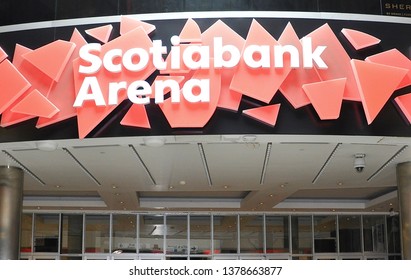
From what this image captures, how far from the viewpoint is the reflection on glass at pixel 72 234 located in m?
18.0

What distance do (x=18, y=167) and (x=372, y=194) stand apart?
1009cm

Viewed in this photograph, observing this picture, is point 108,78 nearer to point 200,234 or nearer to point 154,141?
point 154,141

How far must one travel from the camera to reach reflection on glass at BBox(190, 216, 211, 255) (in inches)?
711

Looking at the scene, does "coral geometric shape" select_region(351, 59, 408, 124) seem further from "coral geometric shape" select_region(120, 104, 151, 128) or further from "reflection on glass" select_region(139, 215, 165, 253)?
"reflection on glass" select_region(139, 215, 165, 253)

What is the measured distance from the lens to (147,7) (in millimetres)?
8656

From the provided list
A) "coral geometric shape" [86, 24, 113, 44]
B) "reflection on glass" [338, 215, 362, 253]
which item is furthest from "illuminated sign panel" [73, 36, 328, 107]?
"reflection on glass" [338, 215, 362, 253]

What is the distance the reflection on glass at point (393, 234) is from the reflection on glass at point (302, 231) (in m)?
2.69

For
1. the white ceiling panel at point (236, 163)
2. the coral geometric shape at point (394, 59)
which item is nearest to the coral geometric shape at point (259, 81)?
the white ceiling panel at point (236, 163)

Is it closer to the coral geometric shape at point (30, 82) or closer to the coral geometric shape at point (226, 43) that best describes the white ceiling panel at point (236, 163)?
the coral geometric shape at point (226, 43)

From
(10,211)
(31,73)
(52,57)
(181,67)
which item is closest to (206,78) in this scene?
(181,67)

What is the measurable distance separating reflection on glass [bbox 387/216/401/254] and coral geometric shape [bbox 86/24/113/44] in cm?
1329

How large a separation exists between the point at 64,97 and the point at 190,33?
2.02m

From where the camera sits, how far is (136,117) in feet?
26.9
